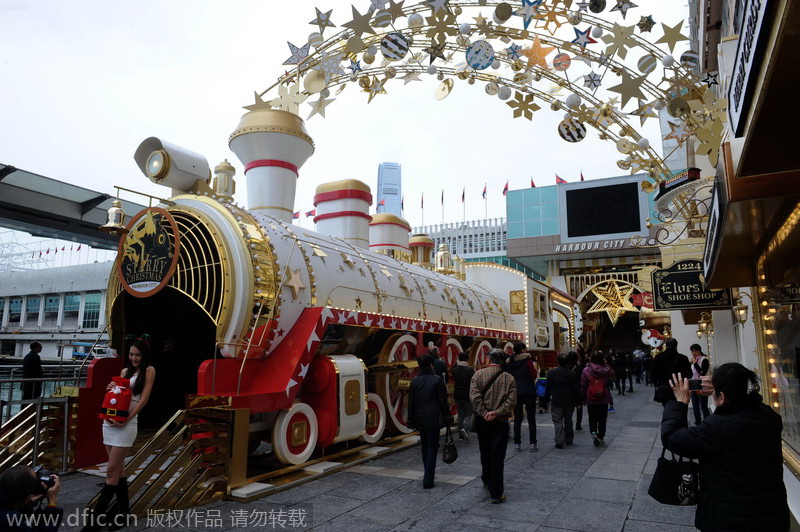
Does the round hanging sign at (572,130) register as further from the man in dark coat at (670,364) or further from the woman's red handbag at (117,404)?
the woman's red handbag at (117,404)

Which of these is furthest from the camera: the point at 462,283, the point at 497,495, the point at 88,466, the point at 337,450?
the point at 462,283

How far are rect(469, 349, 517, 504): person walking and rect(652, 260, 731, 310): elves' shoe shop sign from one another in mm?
3890

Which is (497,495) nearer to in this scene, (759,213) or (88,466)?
(759,213)

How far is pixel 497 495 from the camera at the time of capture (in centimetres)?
511

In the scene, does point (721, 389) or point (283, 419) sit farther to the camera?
point (283, 419)

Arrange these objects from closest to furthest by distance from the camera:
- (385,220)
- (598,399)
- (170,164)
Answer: (170,164), (598,399), (385,220)

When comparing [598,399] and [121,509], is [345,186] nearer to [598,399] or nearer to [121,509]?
[598,399]

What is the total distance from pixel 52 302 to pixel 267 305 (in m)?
43.7

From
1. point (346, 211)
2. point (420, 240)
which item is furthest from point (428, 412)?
point (420, 240)

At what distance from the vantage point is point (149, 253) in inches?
255

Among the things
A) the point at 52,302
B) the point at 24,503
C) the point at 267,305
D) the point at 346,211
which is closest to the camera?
the point at 24,503

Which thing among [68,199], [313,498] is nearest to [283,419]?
[313,498]

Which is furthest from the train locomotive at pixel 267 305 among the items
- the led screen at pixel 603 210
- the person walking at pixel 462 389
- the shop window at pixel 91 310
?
the shop window at pixel 91 310

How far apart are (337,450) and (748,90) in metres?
6.85
